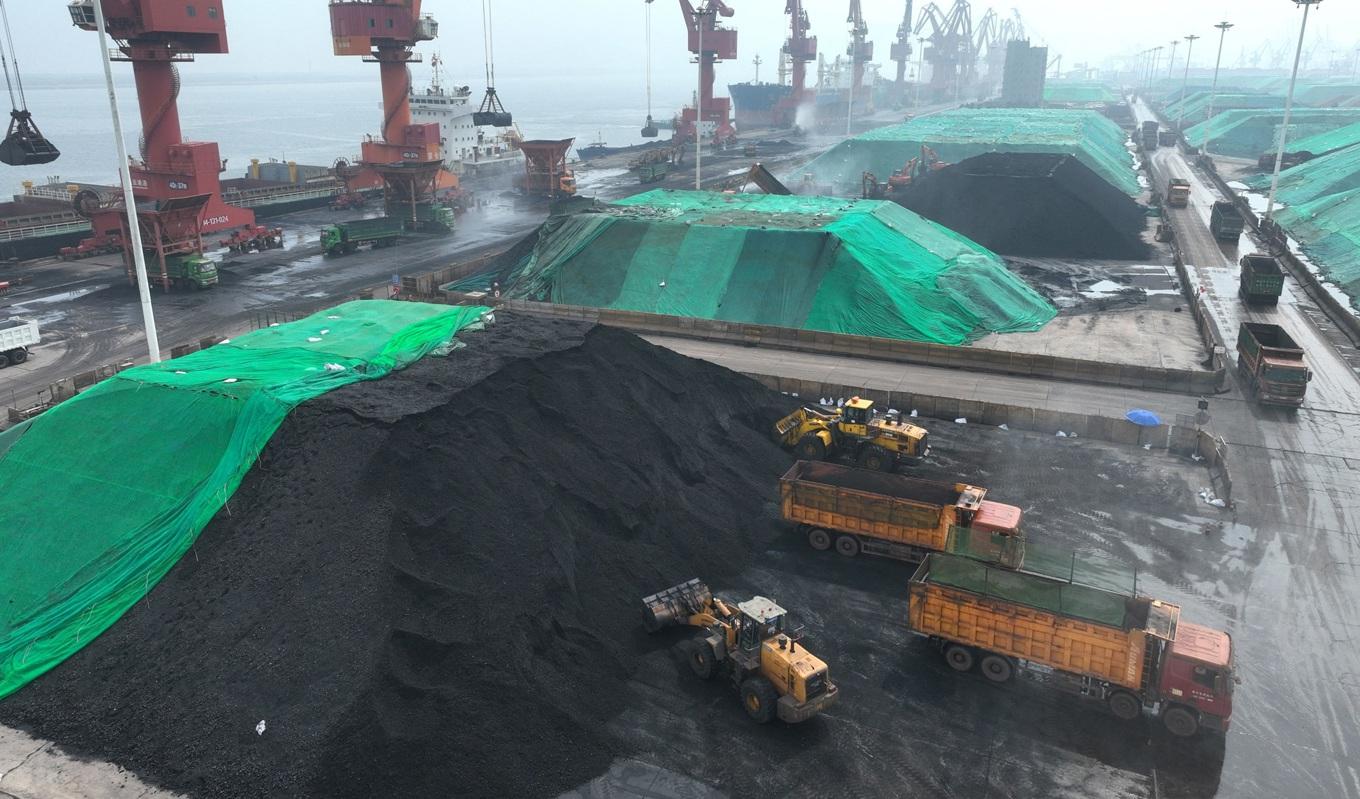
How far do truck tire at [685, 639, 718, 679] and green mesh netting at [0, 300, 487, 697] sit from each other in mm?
10982

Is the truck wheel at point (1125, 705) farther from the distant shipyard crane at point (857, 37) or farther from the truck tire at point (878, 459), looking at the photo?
the distant shipyard crane at point (857, 37)

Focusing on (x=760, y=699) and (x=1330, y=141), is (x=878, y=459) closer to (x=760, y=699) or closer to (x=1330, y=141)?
(x=760, y=699)

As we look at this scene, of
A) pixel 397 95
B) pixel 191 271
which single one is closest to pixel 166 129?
pixel 191 271

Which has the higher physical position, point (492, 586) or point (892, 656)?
point (492, 586)

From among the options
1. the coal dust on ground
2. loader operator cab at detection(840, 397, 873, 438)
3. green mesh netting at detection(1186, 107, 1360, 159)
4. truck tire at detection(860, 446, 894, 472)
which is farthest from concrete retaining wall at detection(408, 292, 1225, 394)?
green mesh netting at detection(1186, 107, 1360, 159)

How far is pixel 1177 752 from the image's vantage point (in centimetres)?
1598

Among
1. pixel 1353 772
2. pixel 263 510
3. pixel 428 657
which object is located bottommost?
pixel 1353 772

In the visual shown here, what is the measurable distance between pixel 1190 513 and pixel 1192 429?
5564 millimetres

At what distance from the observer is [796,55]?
160m

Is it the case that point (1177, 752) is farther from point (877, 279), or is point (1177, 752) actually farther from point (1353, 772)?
point (877, 279)

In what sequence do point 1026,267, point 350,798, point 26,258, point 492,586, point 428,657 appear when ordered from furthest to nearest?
point 26,258
point 1026,267
point 492,586
point 428,657
point 350,798

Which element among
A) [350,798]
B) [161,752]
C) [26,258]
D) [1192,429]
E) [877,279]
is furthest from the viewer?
[26,258]

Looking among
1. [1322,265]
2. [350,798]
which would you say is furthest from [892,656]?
[1322,265]

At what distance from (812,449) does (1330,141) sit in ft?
326
